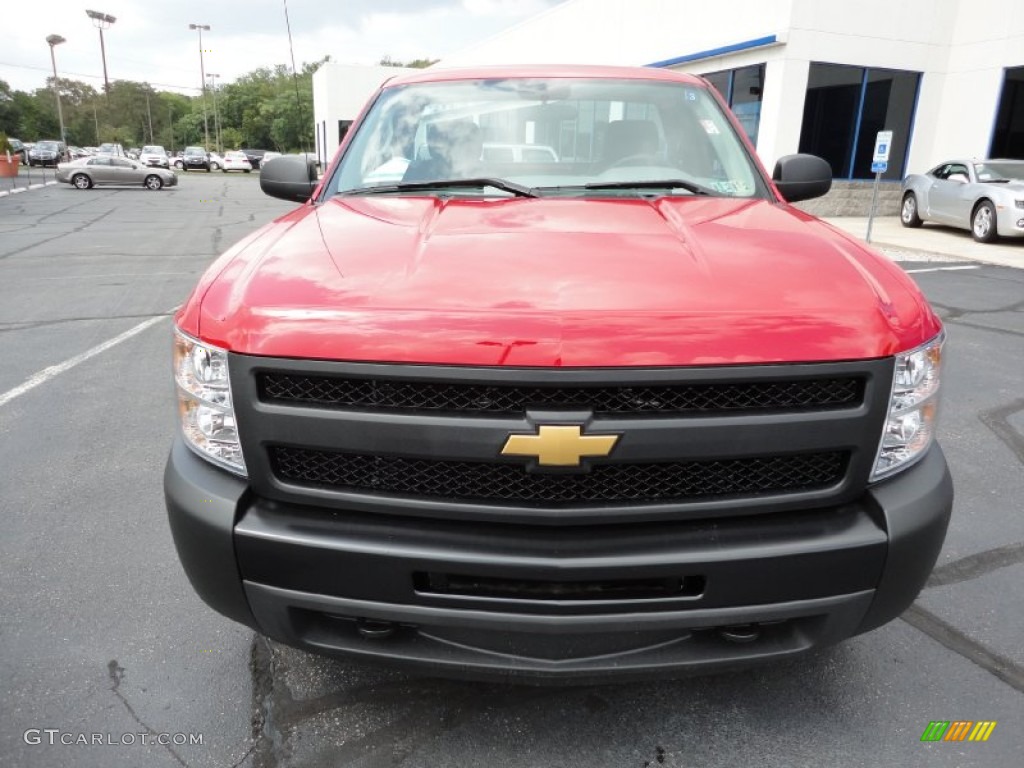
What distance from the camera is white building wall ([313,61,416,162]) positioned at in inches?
1763

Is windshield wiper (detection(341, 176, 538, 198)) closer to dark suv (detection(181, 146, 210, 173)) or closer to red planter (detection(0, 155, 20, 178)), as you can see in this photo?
red planter (detection(0, 155, 20, 178))

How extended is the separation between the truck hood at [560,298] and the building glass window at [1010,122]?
1833cm

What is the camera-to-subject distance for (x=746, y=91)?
60.7 feet

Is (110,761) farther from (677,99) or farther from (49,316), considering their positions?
(49,316)

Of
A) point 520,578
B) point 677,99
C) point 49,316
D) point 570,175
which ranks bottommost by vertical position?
point 49,316

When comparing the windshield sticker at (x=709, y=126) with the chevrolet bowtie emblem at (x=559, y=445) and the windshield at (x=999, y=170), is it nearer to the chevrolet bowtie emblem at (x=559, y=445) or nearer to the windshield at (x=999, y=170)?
the chevrolet bowtie emblem at (x=559, y=445)

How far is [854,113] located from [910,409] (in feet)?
61.6

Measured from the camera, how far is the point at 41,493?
3576mm

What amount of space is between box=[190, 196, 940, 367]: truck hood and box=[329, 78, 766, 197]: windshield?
0.71 meters

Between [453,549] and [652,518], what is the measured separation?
0.47m

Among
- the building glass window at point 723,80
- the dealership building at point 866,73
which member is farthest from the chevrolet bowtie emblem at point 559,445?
the building glass window at point 723,80

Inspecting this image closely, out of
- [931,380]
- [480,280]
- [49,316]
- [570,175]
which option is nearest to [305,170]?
[570,175]

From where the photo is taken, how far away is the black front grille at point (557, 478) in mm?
1717

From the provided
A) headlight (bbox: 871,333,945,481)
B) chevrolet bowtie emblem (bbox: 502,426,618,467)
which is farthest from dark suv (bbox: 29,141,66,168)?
headlight (bbox: 871,333,945,481)
